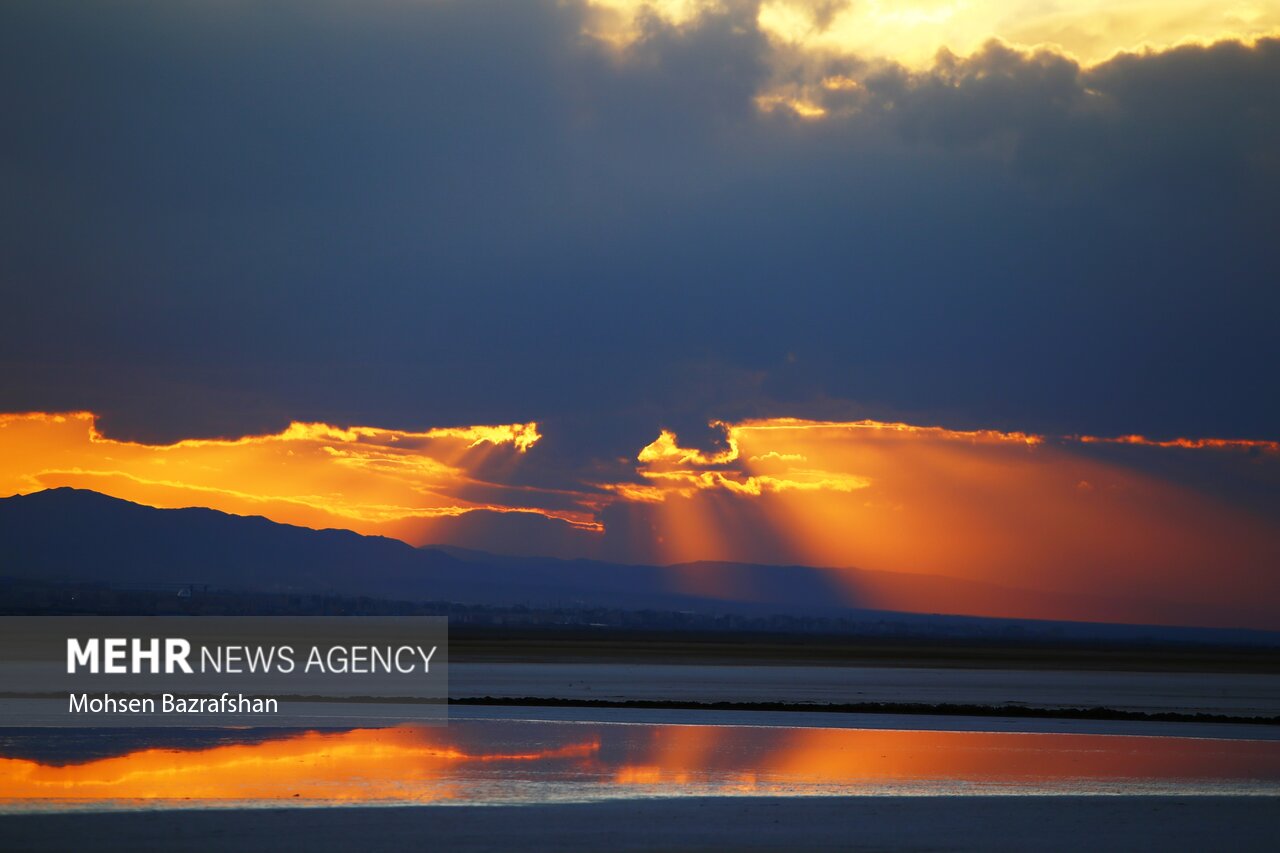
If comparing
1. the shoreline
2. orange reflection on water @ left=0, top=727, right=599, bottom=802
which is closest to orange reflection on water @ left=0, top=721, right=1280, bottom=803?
orange reflection on water @ left=0, top=727, right=599, bottom=802

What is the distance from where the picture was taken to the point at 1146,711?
135 feet

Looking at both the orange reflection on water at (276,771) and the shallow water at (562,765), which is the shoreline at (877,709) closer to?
the shallow water at (562,765)

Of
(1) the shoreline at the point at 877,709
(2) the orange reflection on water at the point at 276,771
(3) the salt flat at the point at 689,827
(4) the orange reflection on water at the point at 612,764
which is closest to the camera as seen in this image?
(3) the salt flat at the point at 689,827

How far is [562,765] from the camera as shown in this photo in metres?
22.3

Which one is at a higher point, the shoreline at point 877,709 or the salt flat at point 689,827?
the salt flat at point 689,827

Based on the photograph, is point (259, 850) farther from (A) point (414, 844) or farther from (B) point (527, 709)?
(B) point (527, 709)

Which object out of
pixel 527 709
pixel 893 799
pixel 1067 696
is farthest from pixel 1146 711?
pixel 893 799

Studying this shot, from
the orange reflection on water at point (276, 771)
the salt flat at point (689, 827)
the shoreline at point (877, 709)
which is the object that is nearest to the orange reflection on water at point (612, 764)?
the orange reflection on water at point (276, 771)

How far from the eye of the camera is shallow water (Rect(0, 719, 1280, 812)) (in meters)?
18.7

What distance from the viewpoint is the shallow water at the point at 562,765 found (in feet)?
61.3

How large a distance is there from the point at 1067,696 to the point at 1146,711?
7934mm

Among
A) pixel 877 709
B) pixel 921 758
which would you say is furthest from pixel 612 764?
pixel 877 709

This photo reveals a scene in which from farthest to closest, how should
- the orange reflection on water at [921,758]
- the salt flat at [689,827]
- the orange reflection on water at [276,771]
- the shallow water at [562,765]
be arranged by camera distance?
the orange reflection on water at [921,758]
the shallow water at [562,765]
the orange reflection on water at [276,771]
the salt flat at [689,827]

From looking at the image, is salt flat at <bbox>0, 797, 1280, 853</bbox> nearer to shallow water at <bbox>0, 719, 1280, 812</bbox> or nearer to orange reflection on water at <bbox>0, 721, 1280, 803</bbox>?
shallow water at <bbox>0, 719, 1280, 812</bbox>
